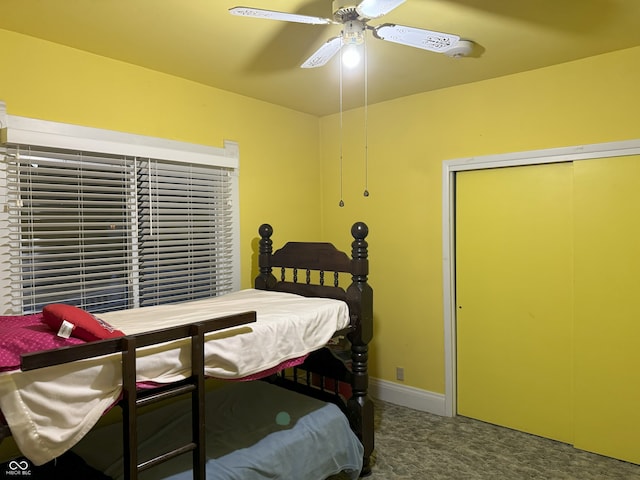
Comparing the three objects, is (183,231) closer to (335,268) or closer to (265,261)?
(265,261)

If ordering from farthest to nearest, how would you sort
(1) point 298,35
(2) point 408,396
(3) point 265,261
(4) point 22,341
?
1. (2) point 408,396
2. (3) point 265,261
3. (1) point 298,35
4. (4) point 22,341

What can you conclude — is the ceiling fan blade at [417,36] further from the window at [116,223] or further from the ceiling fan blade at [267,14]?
the window at [116,223]

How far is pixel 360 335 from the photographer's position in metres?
2.58

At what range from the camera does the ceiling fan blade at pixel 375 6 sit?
4.92ft

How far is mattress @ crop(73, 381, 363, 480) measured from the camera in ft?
6.35

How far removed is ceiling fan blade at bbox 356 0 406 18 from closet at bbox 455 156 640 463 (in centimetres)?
198

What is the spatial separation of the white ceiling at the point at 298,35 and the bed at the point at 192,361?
1.14 m

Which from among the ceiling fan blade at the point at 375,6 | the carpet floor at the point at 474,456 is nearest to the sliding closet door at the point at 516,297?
the carpet floor at the point at 474,456

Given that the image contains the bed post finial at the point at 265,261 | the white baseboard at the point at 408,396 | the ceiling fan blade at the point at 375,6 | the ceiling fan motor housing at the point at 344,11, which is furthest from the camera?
the white baseboard at the point at 408,396

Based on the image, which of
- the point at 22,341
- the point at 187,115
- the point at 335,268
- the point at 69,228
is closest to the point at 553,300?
the point at 335,268

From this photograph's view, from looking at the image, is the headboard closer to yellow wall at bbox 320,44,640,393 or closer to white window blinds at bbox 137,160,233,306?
white window blinds at bbox 137,160,233,306

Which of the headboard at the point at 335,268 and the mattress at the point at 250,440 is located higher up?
the headboard at the point at 335,268

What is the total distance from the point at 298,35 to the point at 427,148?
156 centimetres

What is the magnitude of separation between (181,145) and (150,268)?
0.87 metres
